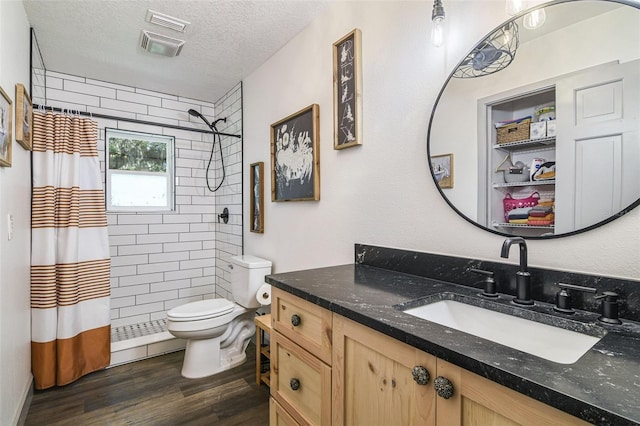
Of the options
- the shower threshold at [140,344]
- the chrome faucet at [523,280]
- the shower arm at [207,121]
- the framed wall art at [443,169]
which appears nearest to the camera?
the chrome faucet at [523,280]

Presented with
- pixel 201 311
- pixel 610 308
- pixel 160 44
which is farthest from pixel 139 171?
pixel 610 308

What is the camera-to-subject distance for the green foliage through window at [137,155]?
10.2 feet

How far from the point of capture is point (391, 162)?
5.13 ft

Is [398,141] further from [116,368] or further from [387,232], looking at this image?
[116,368]

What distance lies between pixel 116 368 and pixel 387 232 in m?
2.41

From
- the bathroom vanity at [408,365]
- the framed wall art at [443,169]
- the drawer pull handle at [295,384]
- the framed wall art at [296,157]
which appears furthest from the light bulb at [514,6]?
the drawer pull handle at [295,384]

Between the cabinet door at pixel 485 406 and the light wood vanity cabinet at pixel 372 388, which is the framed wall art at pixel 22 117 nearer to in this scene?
the light wood vanity cabinet at pixel 372 388

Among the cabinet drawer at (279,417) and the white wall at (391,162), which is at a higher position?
the white wall at (391,162)

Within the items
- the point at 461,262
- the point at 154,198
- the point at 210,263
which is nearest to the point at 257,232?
the point at 210,263

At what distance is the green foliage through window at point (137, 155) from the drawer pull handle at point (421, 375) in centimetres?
336

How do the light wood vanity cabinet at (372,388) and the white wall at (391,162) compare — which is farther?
the white wall at (391,162)

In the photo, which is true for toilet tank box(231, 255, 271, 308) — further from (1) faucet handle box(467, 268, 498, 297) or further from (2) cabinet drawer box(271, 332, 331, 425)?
(1) faucet handle box(467, 268, 498, 297)

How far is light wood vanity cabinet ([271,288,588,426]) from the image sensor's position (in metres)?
0.62

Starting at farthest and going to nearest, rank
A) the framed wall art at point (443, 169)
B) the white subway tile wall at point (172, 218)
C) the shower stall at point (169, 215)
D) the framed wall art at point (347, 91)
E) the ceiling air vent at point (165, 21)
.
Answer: the white subway tile wall at point (172, 218), the shower stall at point (169, 215), the ceiling air vent at point (165, 21), the framed wall art at point (347, 91), the framed wall art at point (443, 169)
